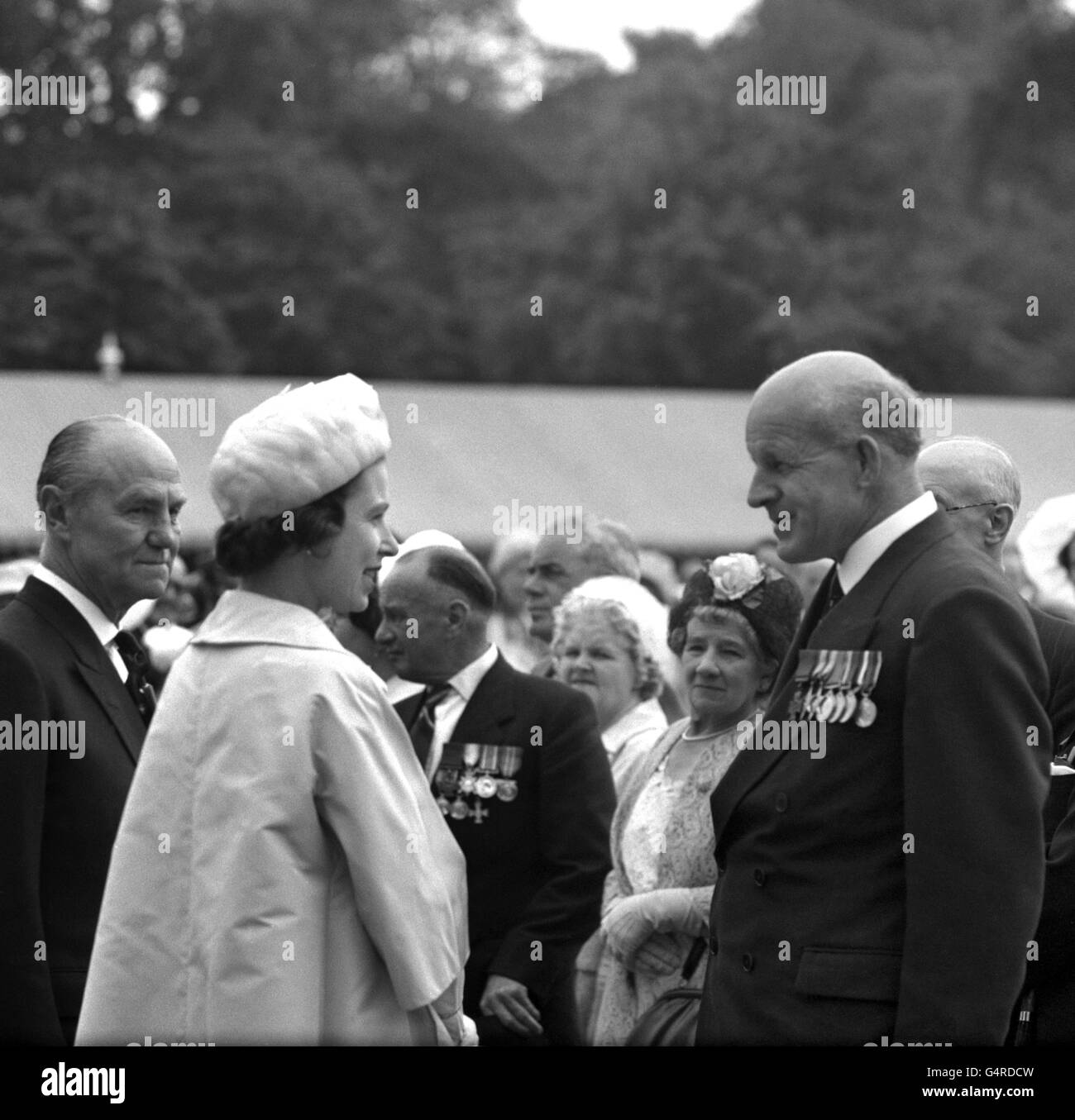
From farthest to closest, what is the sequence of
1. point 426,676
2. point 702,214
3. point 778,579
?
point 702,214
point 426,676
point 778,579

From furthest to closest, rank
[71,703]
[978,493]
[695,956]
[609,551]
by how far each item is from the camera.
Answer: [609,551], [695,956], [978,493], [71,703]

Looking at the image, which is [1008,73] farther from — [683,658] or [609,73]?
[683,658]

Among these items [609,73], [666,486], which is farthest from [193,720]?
[609,73]

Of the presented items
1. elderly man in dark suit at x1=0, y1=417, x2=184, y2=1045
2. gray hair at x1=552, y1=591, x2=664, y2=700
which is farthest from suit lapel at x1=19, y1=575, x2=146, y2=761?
gray hair at x1=552, y1=591, x2=664, y2=700

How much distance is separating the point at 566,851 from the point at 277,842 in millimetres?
2173

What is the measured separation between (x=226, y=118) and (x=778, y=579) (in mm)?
40131

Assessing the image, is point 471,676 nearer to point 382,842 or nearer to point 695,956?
point 695,956

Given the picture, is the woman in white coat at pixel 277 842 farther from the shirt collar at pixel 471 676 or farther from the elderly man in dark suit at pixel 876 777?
the shirt collar at pixel 471 676

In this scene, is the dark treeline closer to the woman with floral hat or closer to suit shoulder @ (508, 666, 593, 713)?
suit shoulder @ (508, 666, 593, 713)

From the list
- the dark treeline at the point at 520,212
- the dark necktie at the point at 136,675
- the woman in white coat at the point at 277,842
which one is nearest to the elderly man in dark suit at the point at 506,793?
the dark necktie at the point at 136,675

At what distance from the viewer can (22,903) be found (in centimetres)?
362

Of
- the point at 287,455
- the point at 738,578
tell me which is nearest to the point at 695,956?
the point at 738,578

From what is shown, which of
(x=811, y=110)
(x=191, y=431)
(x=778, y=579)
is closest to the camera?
(x=778, y=579)

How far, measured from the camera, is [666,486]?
24328mm
